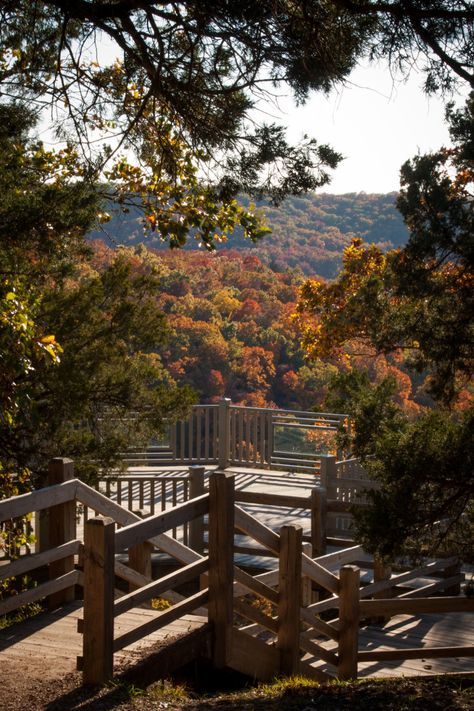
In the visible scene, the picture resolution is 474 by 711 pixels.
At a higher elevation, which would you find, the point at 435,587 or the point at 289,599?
the point at 289,599

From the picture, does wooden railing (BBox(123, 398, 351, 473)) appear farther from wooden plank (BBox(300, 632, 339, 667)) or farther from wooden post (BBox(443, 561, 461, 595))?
wooden plank (BBox(300, 632, 339, 667))

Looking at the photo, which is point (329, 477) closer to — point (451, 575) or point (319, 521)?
point (319, 521)

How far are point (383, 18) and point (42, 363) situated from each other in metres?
5.35

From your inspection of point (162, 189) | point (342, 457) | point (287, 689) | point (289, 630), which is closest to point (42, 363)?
point (162, 189)

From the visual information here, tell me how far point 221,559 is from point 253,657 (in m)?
0.96

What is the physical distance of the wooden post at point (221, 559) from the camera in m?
5.29

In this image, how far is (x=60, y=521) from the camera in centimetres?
579

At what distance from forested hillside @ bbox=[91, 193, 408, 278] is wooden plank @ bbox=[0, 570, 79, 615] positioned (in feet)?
159

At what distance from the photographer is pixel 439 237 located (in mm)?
6434

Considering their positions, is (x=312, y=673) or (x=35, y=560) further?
(x=312, y=673)

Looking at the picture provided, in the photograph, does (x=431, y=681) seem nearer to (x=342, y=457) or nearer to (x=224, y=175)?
(x=224, y=175)

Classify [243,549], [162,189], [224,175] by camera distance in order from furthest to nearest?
1. [243,549]
2. [162,189]
3. [224,175]

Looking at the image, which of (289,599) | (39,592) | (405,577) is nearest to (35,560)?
(39,592)

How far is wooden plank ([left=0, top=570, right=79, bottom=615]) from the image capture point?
5266 millimetres
